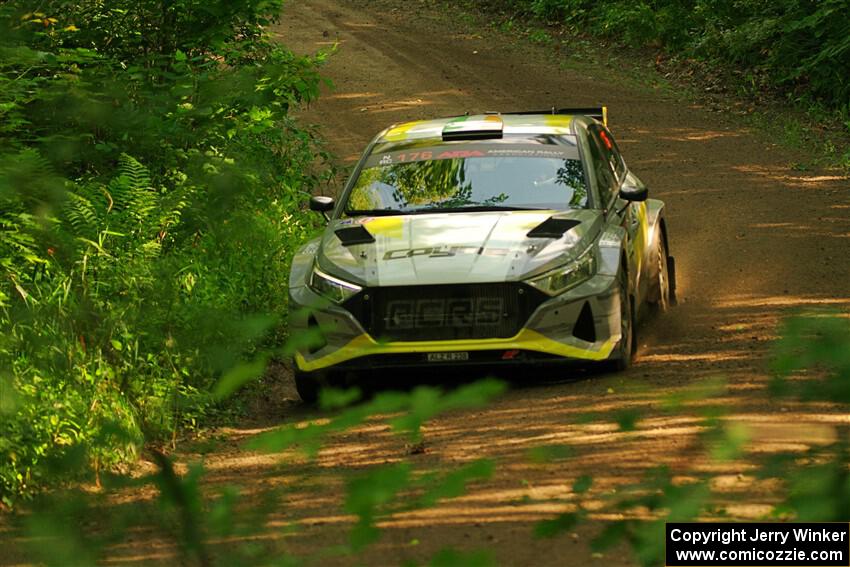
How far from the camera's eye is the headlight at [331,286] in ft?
26.6

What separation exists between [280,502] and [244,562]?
0.64 feet

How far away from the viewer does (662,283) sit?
10.6 meters

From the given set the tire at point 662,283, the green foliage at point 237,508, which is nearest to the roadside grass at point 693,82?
the tire at point 662,283

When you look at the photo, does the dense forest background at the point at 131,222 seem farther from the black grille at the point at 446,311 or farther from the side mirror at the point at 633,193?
the side mirror at the point at 633,193

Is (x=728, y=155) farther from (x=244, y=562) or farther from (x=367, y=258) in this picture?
(x=244, y=562)

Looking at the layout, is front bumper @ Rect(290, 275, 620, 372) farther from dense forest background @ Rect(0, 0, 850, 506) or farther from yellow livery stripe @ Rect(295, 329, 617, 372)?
dense forest background @ Rect(0, 0, 850, 506)

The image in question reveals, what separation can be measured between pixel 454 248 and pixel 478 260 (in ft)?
0.69

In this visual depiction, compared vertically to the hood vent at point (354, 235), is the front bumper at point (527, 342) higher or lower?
lower

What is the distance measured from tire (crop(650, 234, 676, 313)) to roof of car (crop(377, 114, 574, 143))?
4.30ft

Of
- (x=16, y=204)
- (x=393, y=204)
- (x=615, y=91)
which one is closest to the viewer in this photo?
(x=16, y=204)

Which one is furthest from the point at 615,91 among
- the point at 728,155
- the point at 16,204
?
the point at 16,204

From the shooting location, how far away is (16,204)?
2.75m

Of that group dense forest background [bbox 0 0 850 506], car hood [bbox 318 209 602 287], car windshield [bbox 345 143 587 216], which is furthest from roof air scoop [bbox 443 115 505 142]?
dense forest background [bbox 0 0 850 506]

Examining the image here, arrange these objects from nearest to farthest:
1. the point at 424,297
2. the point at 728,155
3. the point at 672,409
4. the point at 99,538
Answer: the point at 99,538 < the point at 672,409 < the point at 424,297 < the point at 728,155
